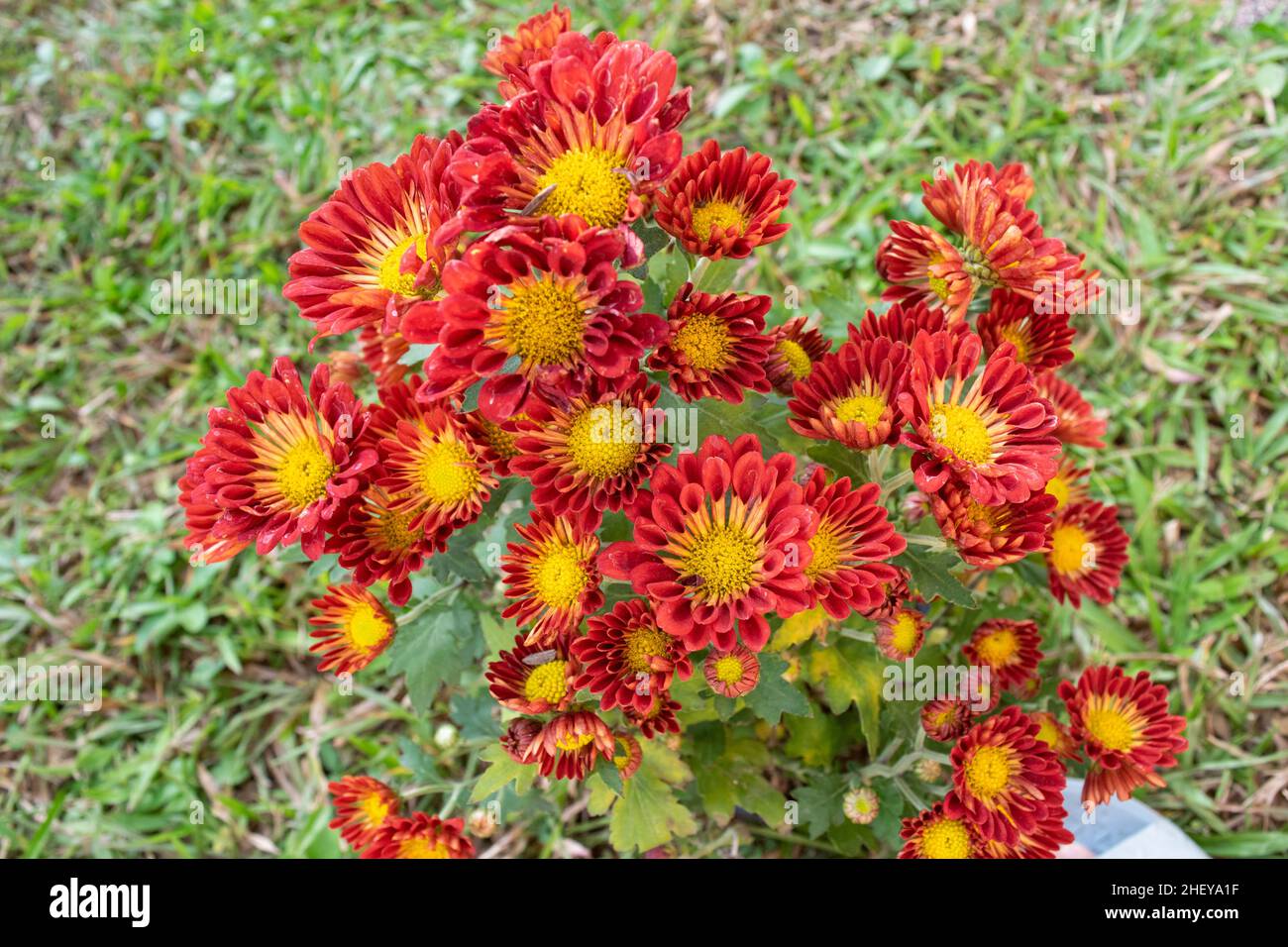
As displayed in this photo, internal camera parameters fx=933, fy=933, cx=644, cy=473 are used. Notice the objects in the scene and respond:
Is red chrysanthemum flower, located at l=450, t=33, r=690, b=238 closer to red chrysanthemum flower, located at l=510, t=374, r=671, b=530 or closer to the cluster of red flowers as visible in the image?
the cluster of red flowers

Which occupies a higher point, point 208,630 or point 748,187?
point 748,187

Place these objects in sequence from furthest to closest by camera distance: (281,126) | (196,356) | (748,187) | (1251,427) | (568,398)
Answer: (281,126) < (196,356) < (1251,427) < (748,187) < (568,398)

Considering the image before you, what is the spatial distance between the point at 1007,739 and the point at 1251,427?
182 centimetres

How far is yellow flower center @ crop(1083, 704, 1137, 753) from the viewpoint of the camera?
5.55ft

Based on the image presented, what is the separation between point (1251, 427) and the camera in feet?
9.14

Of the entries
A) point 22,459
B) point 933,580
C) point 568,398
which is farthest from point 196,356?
point 933,580

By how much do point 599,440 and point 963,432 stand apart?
539 millimetres

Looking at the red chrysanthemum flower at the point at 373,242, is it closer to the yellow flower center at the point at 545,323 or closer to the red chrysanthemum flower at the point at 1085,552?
the yellow flower center at the point at 545,323

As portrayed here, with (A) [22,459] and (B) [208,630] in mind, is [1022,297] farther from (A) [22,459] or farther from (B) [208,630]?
(A) [22,459]

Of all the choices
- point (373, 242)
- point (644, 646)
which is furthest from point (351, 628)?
point (373, 242)

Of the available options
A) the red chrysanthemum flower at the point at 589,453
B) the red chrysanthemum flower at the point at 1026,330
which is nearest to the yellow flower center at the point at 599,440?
the red chrysanthemum flower at the point at 589,453

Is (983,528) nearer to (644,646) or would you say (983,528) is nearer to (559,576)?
(644,646)

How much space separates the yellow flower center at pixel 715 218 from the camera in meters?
1.35

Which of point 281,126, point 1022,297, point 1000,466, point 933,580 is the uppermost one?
point 281,126
